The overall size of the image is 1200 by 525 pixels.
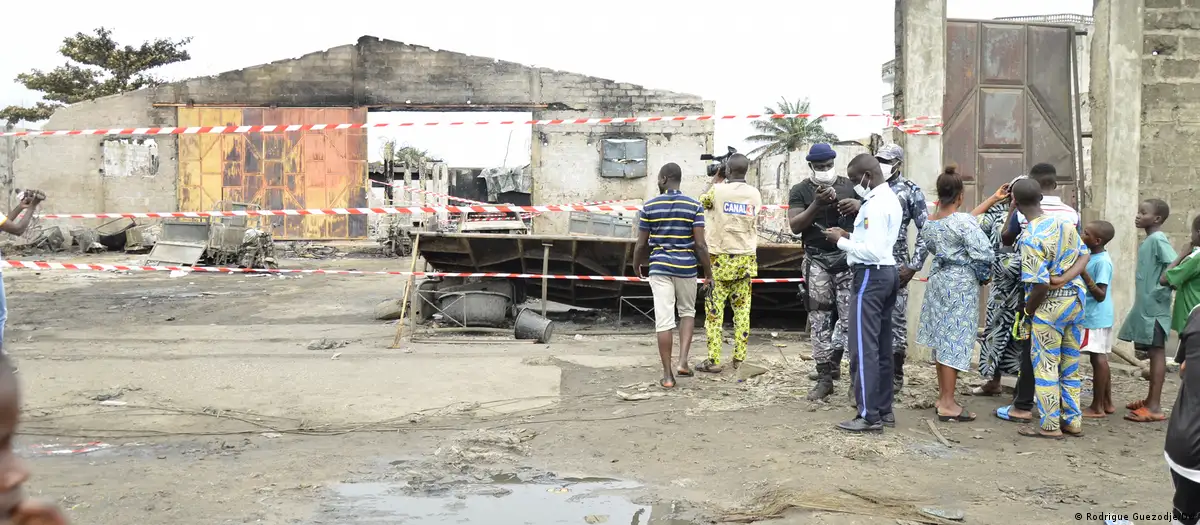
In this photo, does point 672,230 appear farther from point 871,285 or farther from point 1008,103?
A: point 1008,103

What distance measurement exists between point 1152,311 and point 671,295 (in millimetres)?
3178

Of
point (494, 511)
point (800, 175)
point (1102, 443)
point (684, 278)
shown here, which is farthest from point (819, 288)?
point (800, 175)

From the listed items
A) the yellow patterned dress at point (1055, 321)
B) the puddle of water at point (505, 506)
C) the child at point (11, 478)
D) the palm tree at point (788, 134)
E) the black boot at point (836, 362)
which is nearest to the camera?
the child at point (11, 478)

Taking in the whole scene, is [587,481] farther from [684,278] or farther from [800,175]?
[800,175]

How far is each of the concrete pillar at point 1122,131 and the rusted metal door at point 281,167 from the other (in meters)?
19.7

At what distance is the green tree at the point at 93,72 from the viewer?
31.9m

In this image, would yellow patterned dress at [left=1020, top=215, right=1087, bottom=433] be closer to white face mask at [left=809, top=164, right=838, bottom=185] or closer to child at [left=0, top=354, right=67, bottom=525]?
white face mask at [left=809, top=164, right=838, bottom=185]

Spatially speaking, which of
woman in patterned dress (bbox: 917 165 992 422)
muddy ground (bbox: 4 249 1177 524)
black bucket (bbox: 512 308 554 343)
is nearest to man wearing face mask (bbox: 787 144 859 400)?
muddy ground (bbox: 4 249 1177 524)

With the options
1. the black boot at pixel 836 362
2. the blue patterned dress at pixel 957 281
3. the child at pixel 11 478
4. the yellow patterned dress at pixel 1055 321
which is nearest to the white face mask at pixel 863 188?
the blue patterned dress at pixel 957 281

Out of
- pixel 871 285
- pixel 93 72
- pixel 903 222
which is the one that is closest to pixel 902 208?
pixel 903 222

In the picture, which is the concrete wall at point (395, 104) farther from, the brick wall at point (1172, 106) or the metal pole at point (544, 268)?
the brick wall at point (1172, 106)

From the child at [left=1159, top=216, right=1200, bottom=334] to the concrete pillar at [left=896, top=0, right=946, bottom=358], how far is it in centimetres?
233

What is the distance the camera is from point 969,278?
18.4ft

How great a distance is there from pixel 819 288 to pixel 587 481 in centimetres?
269
